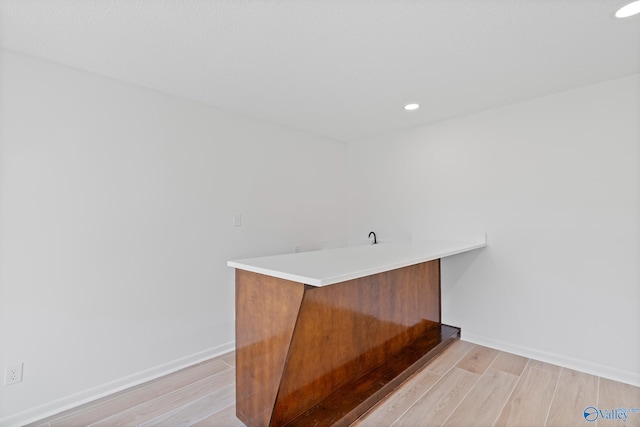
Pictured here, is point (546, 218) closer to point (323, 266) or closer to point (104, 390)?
point (323, 266)

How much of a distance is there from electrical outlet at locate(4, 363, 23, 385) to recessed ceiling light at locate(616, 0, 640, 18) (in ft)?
12.0

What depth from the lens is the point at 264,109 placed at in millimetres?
2764

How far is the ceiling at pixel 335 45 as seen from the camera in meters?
1.45

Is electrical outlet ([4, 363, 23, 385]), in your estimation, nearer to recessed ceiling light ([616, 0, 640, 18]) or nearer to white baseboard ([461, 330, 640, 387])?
white baseboard ([461, 330, 640, 387])

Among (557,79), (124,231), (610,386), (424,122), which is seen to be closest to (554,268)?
(610,386)

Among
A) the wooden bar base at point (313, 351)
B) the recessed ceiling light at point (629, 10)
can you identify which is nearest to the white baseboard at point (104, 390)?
the wooden bar base at point (313, 351)

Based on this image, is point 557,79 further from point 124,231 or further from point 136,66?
point 124,231

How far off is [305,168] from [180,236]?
1.56 meters

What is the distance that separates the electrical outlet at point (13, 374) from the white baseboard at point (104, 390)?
0.19 metres

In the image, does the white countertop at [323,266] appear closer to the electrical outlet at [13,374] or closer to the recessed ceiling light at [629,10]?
the electrical outlet at [13,374]

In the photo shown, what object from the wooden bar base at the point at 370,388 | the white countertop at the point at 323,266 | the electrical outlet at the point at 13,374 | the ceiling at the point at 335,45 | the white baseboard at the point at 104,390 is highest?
the ceiling at the point at 335,45

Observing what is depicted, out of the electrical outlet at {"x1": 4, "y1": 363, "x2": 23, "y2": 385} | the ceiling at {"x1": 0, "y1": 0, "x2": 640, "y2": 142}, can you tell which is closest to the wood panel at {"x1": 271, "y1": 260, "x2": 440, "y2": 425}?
the ceiling at {"x1": 0, "y1": 0, "x2": 640, "y2": 142}

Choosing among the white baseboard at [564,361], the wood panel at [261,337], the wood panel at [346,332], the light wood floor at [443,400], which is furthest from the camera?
the white baseboard at [564,361]

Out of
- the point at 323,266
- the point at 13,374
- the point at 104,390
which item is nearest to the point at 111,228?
the point at 13,374
